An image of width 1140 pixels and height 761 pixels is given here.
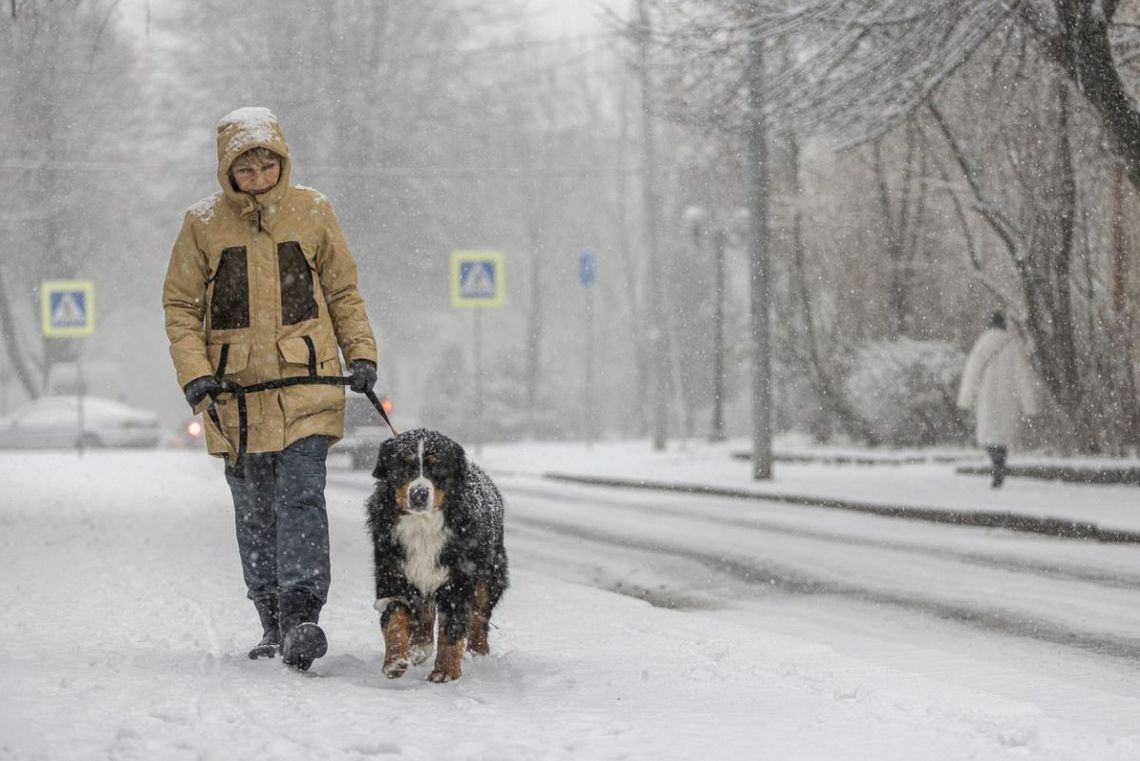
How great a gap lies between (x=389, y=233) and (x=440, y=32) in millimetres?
4719

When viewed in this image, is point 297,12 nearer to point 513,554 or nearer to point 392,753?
point 513,554

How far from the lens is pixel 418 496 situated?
A: 555cm

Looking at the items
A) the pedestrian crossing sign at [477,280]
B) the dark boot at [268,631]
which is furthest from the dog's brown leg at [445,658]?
the pedestrian crossing sign at [477,280]

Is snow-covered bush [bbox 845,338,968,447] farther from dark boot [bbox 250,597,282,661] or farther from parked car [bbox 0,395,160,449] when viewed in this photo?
parked car [bbox 0,395,160,449]

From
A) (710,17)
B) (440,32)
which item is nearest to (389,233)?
(440,32)

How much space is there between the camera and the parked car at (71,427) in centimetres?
3444

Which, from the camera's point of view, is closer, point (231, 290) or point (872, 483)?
point (231, 290)

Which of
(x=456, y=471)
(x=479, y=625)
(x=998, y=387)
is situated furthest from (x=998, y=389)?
(x=456, y=471)

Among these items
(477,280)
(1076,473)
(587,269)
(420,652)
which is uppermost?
(587,269)

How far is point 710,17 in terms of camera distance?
48.9 feet

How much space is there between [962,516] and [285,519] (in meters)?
9.27

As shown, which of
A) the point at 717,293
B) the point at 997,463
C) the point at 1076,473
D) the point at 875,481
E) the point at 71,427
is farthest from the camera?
the point at 71,427

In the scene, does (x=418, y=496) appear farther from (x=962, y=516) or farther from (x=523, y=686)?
(x=962, y=516)

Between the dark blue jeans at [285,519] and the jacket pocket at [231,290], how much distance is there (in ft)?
1.66
